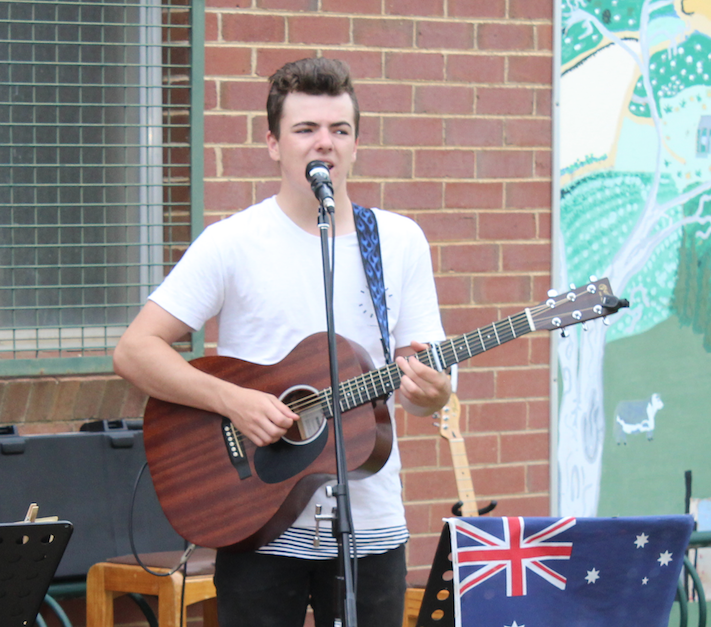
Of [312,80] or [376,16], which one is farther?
[376,16]

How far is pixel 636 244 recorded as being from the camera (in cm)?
354

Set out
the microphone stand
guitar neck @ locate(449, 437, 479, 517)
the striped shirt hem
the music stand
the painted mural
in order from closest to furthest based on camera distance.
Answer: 1. the microphone stand
2. the music stand
3. the striped shirt hem
4. guitar neck @ locate(449, 437, 479, 517)
5. the painted mural

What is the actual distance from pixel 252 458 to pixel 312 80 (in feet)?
3.12

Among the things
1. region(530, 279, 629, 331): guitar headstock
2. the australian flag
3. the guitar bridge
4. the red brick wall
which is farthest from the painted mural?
the australian flag

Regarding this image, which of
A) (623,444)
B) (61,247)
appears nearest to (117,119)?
(61,247)

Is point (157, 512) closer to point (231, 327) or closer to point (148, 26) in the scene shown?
point (231, 327)

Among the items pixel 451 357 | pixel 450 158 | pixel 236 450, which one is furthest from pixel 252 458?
pixel 450 158

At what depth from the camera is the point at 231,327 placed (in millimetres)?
2234

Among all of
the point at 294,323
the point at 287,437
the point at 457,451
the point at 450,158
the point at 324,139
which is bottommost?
the point at 457,451

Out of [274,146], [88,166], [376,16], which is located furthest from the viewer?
[376,16]

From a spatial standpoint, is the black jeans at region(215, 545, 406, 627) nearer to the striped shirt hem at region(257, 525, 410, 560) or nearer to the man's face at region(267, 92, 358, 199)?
the striped shirt hem at region(257, 525, 410, 560)

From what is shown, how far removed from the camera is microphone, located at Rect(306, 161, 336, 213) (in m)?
1.80

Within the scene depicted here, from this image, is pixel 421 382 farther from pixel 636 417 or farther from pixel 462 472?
pixel 636 417

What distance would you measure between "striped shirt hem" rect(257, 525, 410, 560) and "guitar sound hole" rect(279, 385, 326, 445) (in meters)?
0.23
